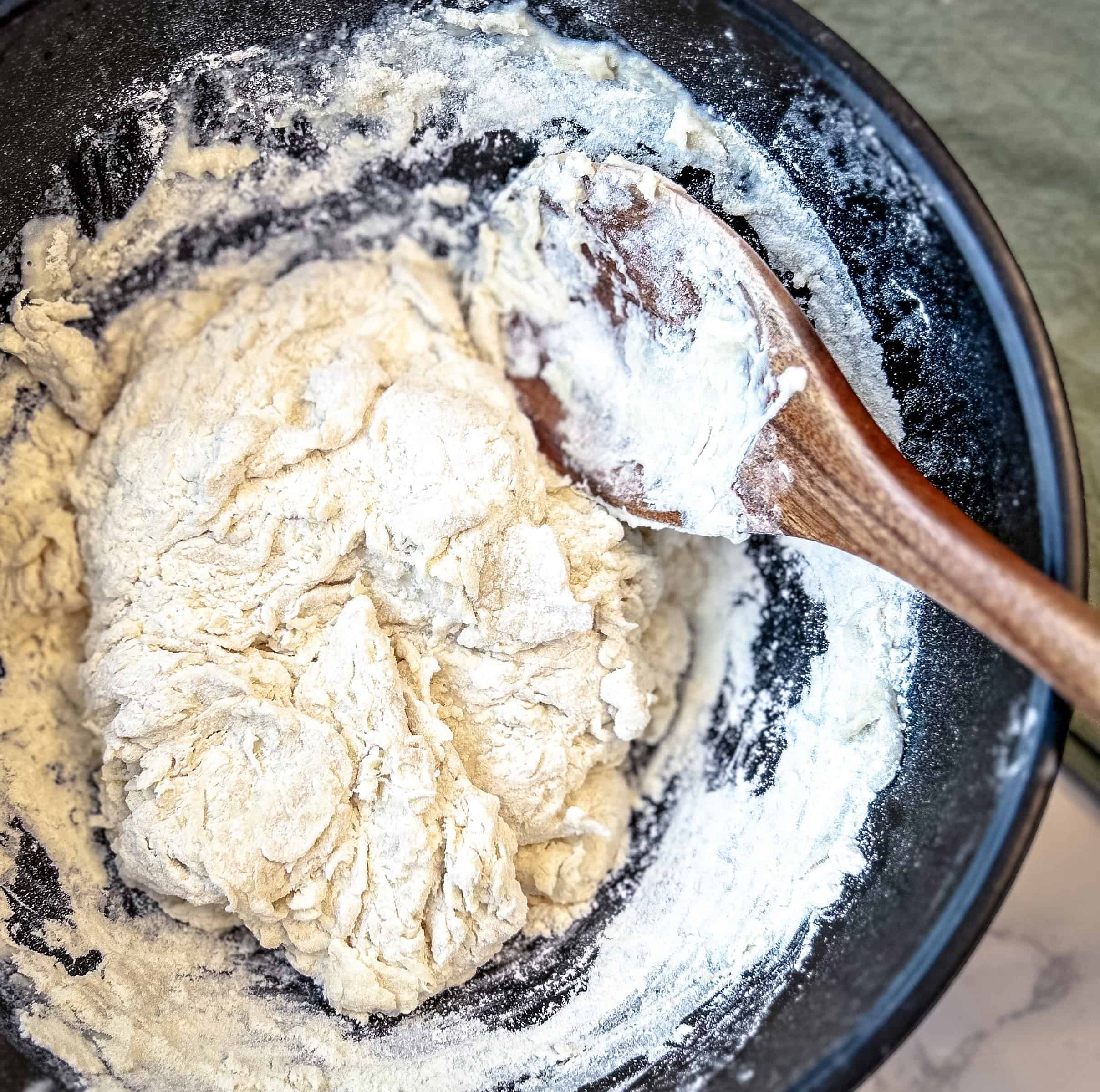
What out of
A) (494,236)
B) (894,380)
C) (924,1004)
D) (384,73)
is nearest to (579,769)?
(924,1004)

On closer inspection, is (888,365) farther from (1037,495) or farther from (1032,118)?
(1032,118)

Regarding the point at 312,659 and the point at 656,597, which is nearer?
the point at 312,659

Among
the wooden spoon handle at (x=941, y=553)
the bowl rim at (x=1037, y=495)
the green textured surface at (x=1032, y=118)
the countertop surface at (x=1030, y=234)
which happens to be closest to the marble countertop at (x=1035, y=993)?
the countertop surface at (x=1030, y=234)

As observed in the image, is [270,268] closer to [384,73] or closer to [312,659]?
[384,73]

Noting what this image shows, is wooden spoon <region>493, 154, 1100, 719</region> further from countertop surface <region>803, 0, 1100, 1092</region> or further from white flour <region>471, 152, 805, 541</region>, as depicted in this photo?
countertop surface <region>803, 0, 1100, 1092</region>

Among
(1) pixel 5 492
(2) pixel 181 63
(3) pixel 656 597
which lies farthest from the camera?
(3) pixel 656 597

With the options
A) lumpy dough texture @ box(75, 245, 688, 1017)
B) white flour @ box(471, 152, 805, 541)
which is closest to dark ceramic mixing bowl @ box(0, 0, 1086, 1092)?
white flour @ box(471, 152, 805, 541)

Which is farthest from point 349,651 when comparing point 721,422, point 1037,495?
point 1037,495
